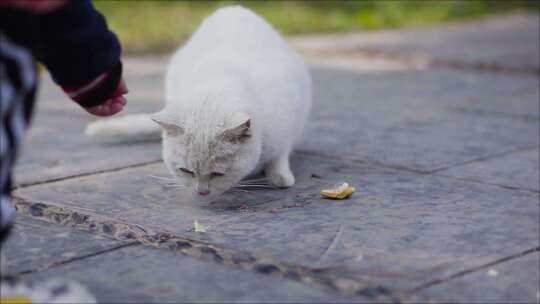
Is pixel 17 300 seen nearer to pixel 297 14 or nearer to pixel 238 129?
pixel 238 129

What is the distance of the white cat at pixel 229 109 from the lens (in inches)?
109

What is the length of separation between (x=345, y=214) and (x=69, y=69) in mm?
1046

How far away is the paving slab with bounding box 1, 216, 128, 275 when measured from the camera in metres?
2.29

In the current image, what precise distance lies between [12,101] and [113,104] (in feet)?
2.32

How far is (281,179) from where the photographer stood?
3.07 metres

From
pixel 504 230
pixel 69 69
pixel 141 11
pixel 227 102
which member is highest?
pixel 69 69

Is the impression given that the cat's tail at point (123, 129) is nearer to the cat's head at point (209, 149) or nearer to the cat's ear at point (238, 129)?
the cat's head at point (209, 149)

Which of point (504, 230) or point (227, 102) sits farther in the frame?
point (227, 102)

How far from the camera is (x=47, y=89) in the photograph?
545 centimetres

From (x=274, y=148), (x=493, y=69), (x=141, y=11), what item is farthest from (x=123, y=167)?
(x=141, y=11)

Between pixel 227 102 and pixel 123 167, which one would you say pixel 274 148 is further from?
pixel 123 167

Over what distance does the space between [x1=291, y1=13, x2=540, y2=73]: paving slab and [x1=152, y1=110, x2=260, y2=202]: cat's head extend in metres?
3.60

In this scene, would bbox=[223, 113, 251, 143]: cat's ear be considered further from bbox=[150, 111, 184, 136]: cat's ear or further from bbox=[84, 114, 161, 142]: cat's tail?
bbox=[84, 114, 161, 142]: cat's tail

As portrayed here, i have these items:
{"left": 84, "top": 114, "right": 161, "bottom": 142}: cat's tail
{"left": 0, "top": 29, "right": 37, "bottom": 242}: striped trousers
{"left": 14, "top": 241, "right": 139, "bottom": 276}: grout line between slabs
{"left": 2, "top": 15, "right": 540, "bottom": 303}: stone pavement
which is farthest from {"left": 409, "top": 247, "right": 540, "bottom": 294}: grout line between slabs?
{"left": 84, "top": 114, "right": 161, "bottom": 142}: cat's tail
